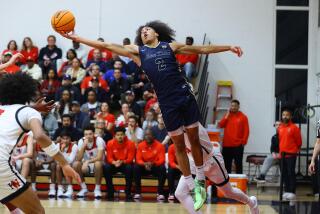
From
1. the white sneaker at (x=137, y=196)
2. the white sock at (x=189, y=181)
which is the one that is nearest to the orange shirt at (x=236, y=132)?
the white sneaker at (x=137, y=196)

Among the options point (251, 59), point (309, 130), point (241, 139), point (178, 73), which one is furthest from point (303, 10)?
point (178, 73)

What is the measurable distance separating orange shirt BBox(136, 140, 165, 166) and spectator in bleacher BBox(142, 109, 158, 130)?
0.94 metres

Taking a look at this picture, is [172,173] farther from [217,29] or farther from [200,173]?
[217,29]

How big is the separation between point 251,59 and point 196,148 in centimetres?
1057

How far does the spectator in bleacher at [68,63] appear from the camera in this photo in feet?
55.3

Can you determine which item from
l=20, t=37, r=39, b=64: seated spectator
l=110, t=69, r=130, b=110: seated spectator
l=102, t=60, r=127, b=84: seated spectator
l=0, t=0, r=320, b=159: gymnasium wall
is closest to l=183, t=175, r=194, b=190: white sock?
l=110, t=69, r=130, b=110: seated spectator

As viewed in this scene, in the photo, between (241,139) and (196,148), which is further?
(241,139)

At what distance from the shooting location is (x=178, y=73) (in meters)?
7.53

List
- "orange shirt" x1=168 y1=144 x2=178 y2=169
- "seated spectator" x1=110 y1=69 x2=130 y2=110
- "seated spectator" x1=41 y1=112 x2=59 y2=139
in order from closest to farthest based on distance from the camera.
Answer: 1. "orange shirt" x1=168 y1=144 x2=178 y2=169
2. "seated spectator" x1=41 y1=112 x2=59 y2=139
3. "seated spectator" x1=110 y1=69 x2=130 y2=110

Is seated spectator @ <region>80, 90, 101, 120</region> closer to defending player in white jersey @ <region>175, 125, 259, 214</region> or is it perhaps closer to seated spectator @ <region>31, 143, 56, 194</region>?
seated spectator @ <region>31, 143, 56, 194</region>

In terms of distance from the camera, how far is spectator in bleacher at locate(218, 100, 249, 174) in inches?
610

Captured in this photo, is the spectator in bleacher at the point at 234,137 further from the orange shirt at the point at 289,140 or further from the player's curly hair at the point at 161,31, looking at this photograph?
the player's curly hair at the point at 161,31

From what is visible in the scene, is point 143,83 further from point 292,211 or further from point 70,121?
point 292,211

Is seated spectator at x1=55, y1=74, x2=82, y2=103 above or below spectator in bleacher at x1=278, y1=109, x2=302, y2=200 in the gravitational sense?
above
